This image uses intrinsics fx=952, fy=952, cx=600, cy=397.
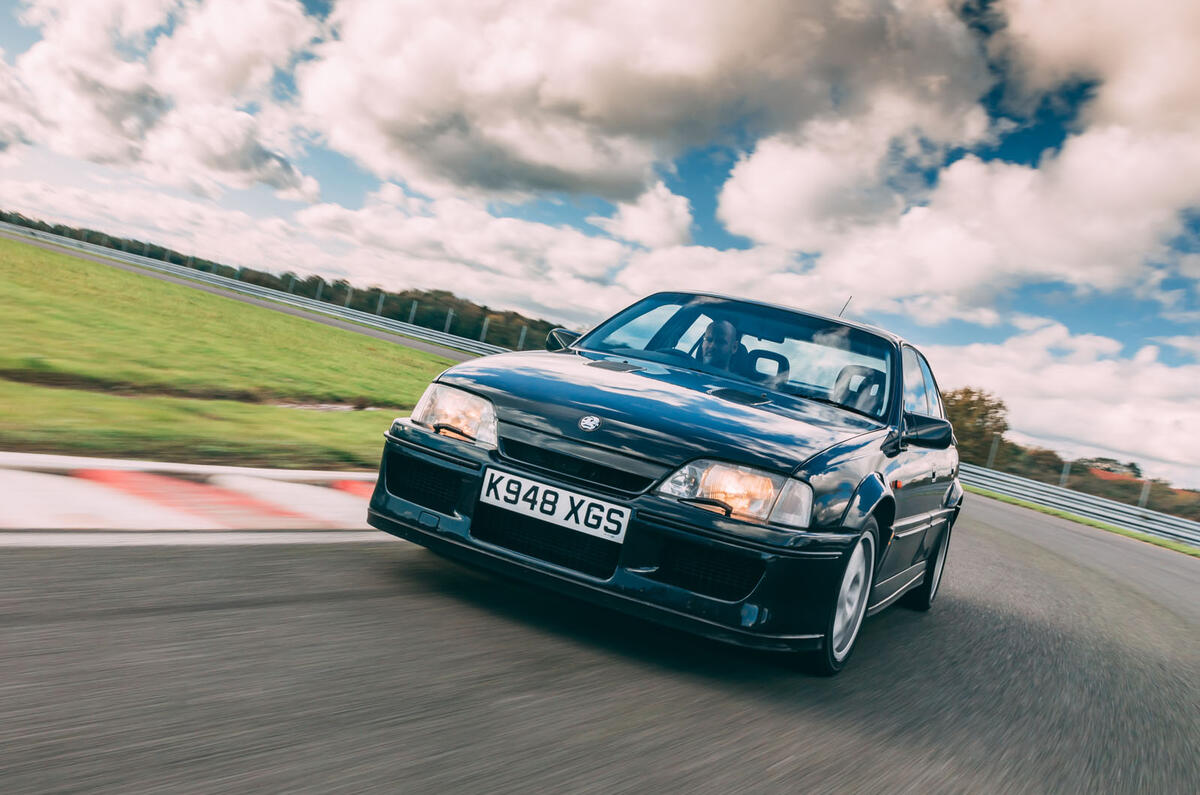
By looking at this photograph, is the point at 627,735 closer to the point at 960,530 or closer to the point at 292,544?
the point at 292,544

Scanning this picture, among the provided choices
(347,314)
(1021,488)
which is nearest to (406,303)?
(347,314)

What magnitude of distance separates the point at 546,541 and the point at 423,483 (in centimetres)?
58

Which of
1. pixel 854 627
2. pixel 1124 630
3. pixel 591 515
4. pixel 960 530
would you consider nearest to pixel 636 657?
pixel 591 515

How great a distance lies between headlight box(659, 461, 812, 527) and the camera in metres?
3.10

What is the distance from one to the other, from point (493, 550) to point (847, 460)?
1291 mm

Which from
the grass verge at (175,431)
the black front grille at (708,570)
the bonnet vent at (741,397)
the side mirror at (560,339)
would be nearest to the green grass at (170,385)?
the grass verge at (175,431)

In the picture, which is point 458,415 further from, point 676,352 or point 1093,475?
point 1093,475

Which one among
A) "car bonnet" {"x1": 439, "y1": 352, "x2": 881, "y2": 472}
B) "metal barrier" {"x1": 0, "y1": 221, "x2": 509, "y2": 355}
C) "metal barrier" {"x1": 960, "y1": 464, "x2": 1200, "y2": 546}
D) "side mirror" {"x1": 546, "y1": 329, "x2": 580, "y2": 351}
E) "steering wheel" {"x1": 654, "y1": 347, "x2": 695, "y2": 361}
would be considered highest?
"steering wheel" {"x1": 654, "y1": 347, "x2": 695, "y2": 361}

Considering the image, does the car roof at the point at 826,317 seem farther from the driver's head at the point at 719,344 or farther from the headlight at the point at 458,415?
the headlight at the point at 458,415

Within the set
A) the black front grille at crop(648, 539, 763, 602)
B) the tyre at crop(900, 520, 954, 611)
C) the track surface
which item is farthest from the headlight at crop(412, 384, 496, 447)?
the track surface

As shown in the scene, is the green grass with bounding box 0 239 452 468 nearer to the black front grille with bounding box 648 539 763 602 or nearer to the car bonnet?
the car bonnet

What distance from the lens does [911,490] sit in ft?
14.4

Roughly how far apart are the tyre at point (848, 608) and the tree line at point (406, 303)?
3233cm

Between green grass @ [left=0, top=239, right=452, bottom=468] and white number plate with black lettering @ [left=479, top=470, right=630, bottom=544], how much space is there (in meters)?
3.00
